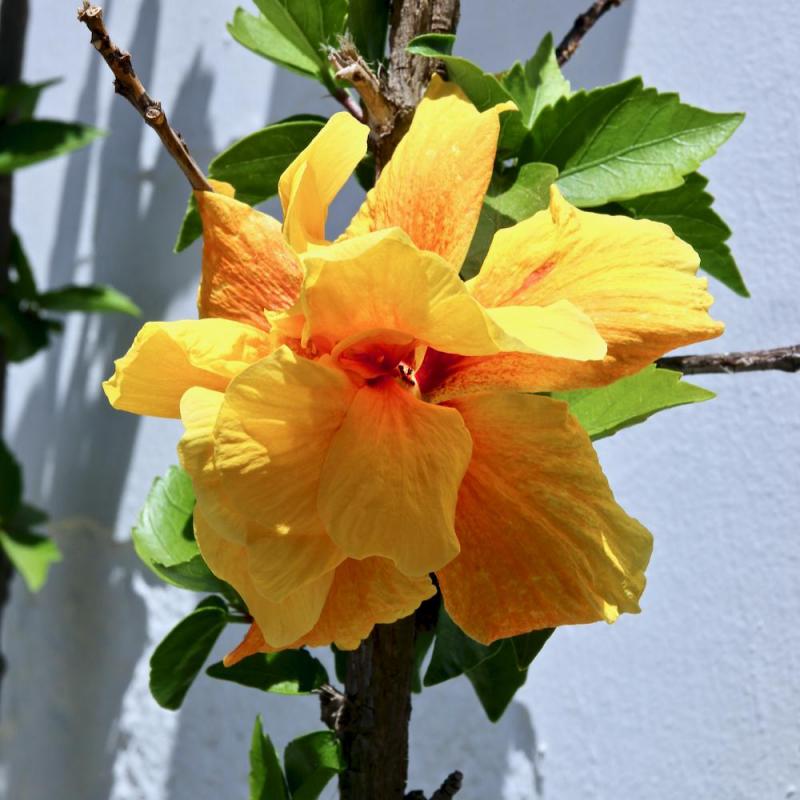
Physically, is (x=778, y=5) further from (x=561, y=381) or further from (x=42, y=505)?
(x=42, y=505)

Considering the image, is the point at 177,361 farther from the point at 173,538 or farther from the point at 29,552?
the point at 29,552

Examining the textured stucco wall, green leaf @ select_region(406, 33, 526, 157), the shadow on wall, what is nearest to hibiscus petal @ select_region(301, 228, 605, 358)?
green leaf @ select_region(406, 33, 526, 157)

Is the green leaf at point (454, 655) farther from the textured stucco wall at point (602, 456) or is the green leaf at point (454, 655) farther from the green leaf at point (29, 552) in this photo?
the green leaf at point (29, 552)

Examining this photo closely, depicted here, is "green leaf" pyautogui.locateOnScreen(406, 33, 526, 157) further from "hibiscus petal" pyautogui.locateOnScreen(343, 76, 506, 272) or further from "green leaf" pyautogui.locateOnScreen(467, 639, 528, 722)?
"green leaf" pyautogui.locateOnScreen(467, 639, 528, 722)

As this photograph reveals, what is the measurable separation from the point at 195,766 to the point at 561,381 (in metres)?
0.61

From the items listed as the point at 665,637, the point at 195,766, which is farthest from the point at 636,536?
the point at 195,766

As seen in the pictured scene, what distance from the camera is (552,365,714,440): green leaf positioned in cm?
30

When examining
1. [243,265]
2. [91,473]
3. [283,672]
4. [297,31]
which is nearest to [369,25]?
[297,31]

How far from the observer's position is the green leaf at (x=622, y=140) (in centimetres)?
34

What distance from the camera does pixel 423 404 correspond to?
253mm

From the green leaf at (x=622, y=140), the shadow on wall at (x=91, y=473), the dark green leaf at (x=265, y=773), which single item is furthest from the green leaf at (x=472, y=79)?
the shadow on wall at (x=91, y=473)

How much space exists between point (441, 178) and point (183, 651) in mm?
202

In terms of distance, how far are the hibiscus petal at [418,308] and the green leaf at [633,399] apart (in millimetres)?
71

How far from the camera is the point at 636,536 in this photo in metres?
0.25
